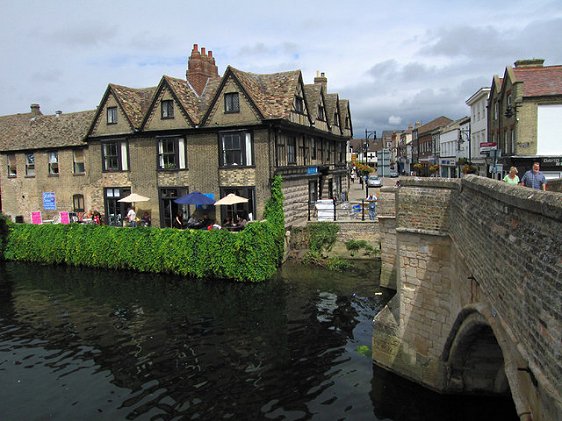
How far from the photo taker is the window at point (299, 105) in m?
27.6

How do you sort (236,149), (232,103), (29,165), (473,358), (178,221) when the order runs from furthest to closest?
1. (29,165)
2. (178,221)
3. (236,149)
4. (232,103)
5. (473,358)

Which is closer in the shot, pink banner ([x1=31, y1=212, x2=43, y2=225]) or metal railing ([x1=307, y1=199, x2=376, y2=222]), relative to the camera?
metal railing ([x1=307, y1=199, x2=376, y2=222])

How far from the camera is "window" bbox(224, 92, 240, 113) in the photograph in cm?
2516

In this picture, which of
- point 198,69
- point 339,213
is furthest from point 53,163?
point 339,213

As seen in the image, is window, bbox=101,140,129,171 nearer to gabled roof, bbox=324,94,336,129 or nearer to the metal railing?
the metal railing

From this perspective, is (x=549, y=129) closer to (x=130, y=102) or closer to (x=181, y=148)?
(x=181, y=148)

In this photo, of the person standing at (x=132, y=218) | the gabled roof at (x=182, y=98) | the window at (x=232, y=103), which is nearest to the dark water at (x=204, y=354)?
the person standing at (x=132, y=218)

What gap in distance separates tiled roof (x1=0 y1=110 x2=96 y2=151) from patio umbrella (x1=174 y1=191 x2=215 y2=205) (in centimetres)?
1151

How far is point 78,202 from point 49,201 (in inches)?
114

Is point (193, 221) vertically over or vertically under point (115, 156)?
under

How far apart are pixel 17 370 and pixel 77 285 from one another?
9.18 meters

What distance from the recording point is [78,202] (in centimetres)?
3198

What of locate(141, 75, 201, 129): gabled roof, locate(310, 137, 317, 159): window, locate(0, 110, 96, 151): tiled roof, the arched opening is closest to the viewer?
the arched opening

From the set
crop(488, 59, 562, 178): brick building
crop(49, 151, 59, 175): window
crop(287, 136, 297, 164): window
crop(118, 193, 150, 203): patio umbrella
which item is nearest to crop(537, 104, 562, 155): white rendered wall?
crop(488, 59, 562, 178): brick building
